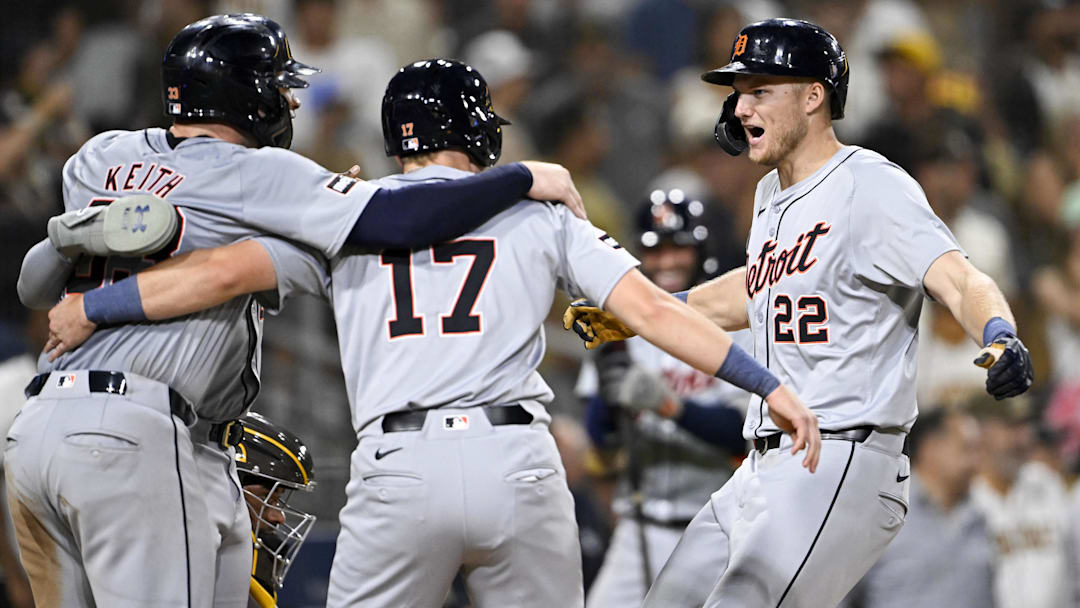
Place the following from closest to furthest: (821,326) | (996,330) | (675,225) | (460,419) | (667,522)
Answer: (996,330) < (460,419) < (821,326) < (667,522) < (675,225)

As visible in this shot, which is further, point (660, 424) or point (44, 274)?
point (660, 424)

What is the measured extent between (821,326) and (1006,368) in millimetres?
650

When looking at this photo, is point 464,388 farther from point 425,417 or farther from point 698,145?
point 698,145

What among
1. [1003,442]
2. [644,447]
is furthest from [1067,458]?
[644,447]

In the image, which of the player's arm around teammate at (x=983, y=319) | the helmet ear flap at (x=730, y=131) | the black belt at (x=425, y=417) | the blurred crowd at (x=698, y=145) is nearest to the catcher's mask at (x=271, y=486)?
the black belt at (x=425, y=417)

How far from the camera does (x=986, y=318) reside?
3287 mm

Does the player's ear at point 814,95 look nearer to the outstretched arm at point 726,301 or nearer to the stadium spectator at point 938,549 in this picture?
the outstretched arm at point 726,301

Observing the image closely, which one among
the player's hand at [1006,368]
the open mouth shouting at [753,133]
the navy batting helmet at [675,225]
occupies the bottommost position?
the navy batting helmet at [675,225]

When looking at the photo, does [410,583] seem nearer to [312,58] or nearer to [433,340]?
[433,340]

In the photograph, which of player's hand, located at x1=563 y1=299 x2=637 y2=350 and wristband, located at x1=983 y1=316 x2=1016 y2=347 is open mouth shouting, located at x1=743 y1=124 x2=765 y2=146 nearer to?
player's hand, located at x1=563 y1=299 x2=637 y2=350

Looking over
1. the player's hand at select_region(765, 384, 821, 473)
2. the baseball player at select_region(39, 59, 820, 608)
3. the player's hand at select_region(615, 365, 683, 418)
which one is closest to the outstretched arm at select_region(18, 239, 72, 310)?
the baseball player at select_region(39, 59, 820, 608)

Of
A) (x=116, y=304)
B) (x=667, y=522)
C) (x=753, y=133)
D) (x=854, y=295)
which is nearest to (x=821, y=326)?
(x=854, y=295)

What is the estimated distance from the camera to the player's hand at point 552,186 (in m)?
3.50

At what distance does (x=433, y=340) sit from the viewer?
132 inches
